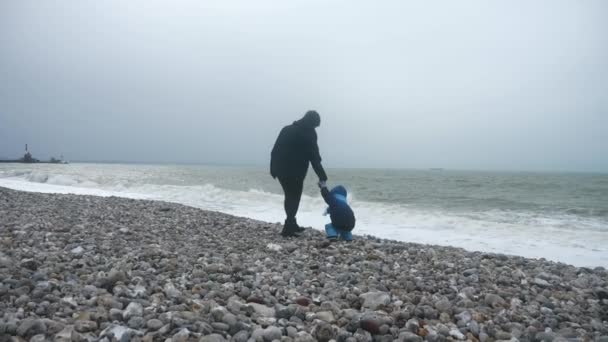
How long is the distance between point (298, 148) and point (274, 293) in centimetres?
346

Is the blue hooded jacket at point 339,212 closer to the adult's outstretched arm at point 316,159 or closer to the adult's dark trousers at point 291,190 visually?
the adult's outstretched arm at point 316,159

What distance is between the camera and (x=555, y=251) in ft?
28.9

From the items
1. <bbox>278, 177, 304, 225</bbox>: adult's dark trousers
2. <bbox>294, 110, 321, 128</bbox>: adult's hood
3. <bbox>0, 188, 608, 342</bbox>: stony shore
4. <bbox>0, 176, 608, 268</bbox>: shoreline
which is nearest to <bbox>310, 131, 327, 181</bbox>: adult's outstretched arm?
<bbox>294, 110, 321, 128</bbox>: adult's hood

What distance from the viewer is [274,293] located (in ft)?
12.0

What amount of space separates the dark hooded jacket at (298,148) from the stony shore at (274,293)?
1388 mm

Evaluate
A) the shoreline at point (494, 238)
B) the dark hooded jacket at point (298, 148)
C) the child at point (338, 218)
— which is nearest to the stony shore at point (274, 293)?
the child at point (338, 218)

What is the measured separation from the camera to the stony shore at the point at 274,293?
274cm

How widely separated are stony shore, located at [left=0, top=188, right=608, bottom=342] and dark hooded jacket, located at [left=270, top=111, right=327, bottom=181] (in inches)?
54.7

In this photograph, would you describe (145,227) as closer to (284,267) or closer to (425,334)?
(284,267)

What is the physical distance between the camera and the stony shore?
274cm

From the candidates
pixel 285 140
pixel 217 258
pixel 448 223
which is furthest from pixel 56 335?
pixel 448 223

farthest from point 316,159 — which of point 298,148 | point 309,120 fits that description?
point 309,120

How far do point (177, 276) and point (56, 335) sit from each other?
1.61 metres

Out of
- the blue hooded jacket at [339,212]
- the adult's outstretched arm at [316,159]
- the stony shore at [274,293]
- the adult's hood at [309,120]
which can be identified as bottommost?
the stony shore at [274,293]
